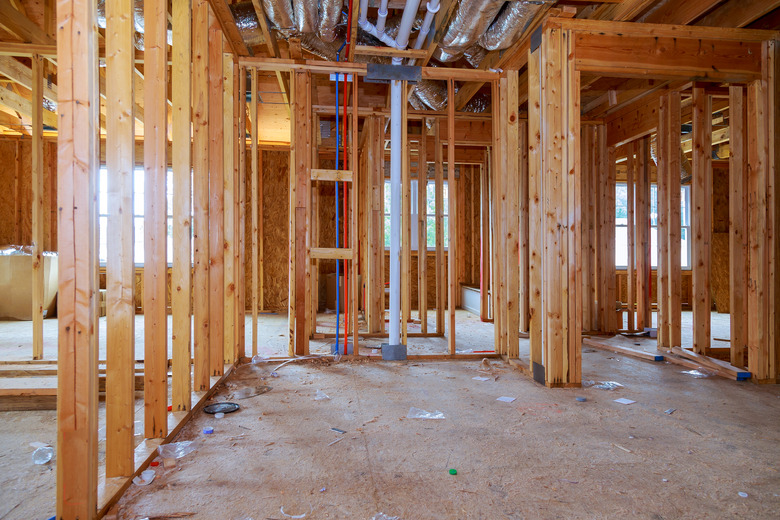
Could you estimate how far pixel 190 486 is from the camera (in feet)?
5.92

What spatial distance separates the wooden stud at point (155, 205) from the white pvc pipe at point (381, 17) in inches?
77.1

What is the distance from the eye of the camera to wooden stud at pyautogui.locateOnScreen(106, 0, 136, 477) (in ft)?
5.74

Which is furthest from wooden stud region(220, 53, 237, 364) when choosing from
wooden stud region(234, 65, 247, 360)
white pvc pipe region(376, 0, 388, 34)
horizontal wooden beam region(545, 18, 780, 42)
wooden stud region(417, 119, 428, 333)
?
horizontal wooden beam region(545, 18, 780, 42)

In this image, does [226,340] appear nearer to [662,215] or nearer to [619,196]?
[662,215]

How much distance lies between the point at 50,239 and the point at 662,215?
8662mm

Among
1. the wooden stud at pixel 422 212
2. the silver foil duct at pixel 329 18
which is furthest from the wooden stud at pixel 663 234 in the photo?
the silver foil duct at pixel 329 18

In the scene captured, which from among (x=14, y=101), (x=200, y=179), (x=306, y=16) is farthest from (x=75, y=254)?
(x=14, y=101)

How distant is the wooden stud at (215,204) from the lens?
327 centimetres

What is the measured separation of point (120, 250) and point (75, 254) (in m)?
0.32

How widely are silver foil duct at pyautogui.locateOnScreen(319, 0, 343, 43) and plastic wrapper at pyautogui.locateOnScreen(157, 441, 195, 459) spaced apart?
3195 millimetres

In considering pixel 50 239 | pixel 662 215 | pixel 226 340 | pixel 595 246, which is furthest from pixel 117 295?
pixel 50 239

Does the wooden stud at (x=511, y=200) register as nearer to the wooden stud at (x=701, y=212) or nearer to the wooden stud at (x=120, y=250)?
the wooden stud at (x=701, y=212)

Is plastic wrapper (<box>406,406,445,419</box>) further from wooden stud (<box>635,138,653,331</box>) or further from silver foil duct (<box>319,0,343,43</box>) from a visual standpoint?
wooden stud (<box>635,138,653,331</box>)

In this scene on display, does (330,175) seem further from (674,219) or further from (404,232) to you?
(674,219)
